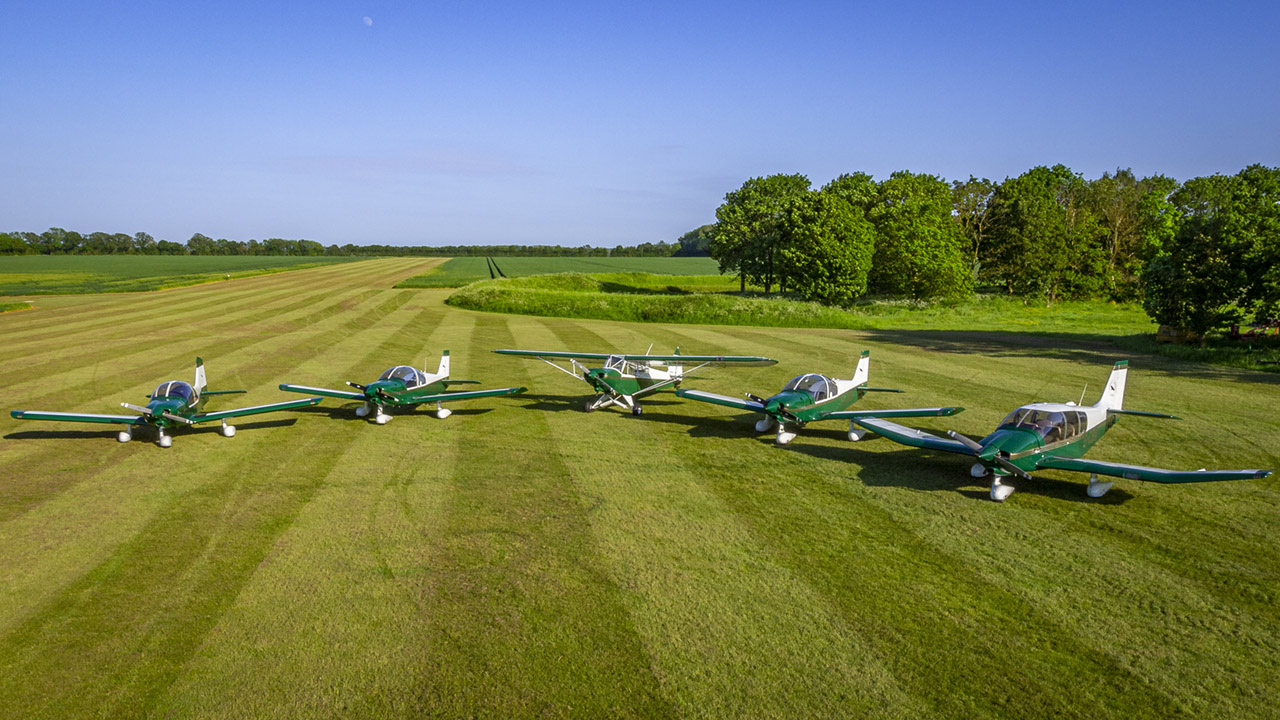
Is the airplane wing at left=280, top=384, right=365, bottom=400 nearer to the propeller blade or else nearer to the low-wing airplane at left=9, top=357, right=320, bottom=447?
the low-wing airplane at left=9, top=357, right=320, bottom=447

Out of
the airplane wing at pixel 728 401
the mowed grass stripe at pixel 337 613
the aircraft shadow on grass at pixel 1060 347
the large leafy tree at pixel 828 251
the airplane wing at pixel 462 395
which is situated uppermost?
the large leafy tree at pixel 828 251

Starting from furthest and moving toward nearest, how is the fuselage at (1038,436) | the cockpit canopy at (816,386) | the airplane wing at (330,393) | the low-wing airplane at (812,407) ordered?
the airplane wing at (330,393) < the cockpit canopy at (816,386) < the low-wing airplane at (812,407) < the fuselage at (1038,436)

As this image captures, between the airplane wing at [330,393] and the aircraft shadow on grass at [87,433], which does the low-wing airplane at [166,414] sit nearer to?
the aircraft shadow on grass at [87,433]

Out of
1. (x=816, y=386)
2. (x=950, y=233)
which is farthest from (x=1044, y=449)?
(x=950, y=233)

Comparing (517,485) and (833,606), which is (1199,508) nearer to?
(833,606)

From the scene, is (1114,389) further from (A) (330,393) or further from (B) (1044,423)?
(A) (330,393)

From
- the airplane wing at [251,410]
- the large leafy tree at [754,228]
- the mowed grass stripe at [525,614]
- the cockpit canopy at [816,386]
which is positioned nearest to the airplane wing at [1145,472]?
the cockpit canopy at [816,386]

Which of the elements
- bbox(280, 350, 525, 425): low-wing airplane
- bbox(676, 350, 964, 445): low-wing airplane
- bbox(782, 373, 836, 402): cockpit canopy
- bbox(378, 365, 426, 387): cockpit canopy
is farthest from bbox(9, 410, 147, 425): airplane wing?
bbox(782, 373, 836, 402): cockpit canopy
